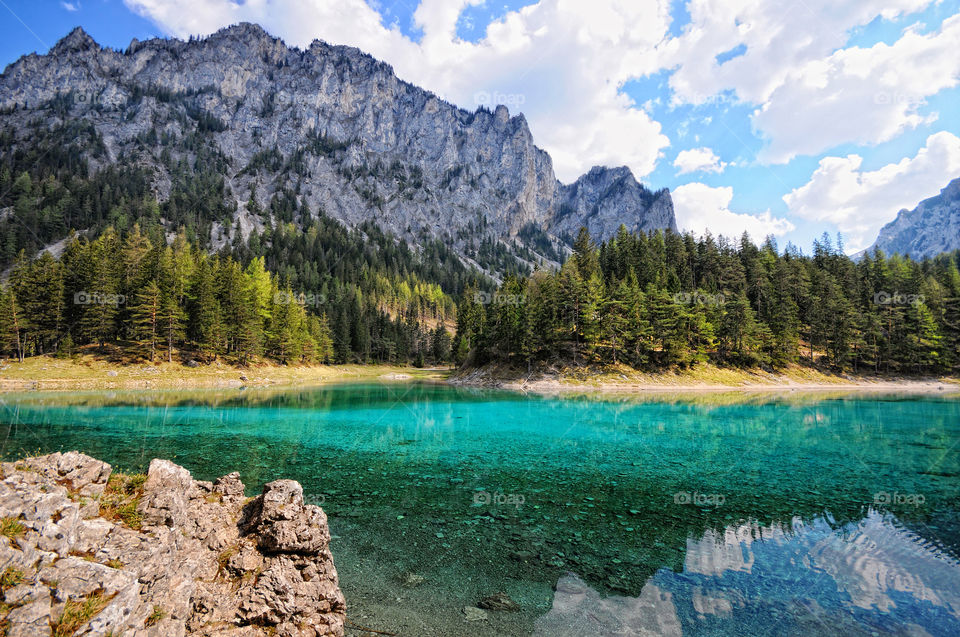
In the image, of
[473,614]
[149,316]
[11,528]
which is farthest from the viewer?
[149,316]

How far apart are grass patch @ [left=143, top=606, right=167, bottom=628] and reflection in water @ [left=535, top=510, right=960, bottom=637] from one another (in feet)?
18.9

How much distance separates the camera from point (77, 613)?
4316 mm

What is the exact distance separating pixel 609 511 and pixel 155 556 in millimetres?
11536

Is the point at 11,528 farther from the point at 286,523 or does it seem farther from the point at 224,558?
the point at 286,523

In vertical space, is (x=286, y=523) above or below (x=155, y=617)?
above

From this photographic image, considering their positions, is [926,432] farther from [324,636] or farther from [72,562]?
[72,562]

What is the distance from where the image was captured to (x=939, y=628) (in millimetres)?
7277

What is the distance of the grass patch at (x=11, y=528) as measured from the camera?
4480 millimetres

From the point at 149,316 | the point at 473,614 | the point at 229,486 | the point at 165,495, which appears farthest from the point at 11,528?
the point at 149,316

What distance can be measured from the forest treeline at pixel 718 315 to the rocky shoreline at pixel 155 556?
59489 mm

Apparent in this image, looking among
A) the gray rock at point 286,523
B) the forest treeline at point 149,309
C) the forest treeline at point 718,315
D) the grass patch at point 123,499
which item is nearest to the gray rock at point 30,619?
the grass patch at point 123,499

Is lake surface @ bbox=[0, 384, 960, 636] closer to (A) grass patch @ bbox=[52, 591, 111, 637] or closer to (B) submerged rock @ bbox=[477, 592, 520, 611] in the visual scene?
(B) submerged rock @ bbox=[477, 592, 520, 611]

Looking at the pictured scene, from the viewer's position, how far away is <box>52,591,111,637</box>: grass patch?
4.08m

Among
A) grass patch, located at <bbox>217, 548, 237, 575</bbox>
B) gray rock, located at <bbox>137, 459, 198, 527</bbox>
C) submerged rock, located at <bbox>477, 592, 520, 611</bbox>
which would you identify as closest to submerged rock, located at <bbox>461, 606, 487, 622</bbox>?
submerged rock, located at <bbox>477, 592, 520, 611</bbox>
